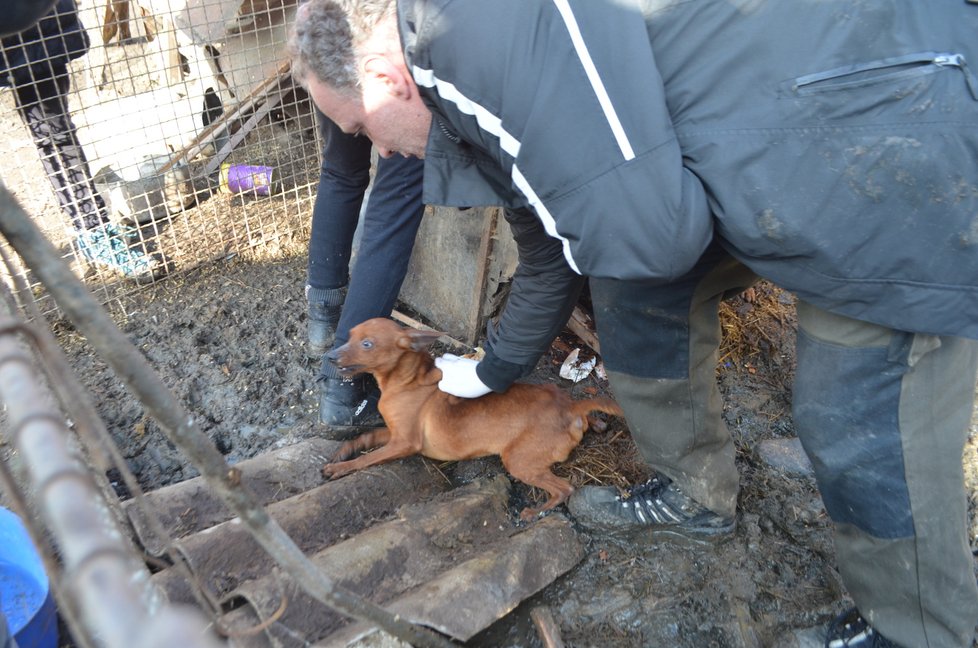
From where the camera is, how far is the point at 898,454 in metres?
2.21

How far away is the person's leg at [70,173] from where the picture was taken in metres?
4.99

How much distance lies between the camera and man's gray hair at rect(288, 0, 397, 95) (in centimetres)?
210

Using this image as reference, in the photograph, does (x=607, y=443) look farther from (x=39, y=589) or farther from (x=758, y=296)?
(x=39, y=589)

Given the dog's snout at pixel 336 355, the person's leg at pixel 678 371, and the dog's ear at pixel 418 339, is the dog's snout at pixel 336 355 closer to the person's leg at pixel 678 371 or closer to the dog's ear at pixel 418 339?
the dog's ear at pixel 418 339

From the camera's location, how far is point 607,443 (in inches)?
148

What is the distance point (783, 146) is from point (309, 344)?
306 cm

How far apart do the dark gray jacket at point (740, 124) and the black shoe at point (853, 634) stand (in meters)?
1.20

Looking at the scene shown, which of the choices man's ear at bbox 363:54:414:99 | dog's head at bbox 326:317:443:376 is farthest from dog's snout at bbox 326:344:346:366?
man's ear at bbox 363:54:414:99

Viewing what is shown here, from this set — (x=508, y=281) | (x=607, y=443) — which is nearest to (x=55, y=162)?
(x=508, y=281)

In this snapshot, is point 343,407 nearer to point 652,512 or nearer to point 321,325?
point 321,325

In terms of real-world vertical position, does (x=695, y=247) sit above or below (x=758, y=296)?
above

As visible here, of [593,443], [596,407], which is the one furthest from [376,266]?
[593,443]

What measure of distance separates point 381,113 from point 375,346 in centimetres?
150

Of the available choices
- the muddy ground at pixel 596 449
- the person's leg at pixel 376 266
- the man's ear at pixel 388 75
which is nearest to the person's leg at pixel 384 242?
the person's leg at pixel 376 266
